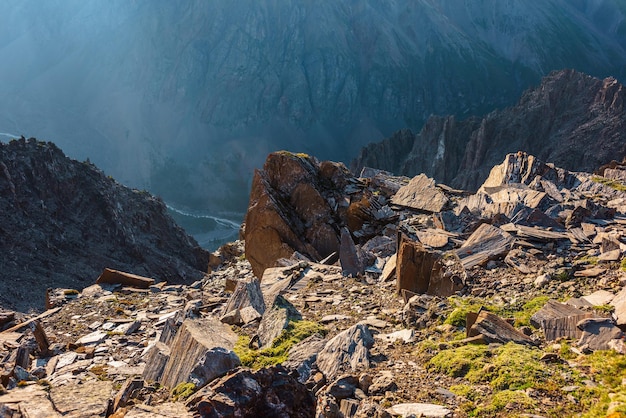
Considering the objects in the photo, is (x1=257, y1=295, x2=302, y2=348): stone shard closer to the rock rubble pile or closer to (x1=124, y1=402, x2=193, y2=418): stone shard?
the rock rubble pile

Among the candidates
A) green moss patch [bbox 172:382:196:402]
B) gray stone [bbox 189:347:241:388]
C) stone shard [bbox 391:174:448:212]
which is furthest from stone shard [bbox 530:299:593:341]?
stone shard [bbox 391:174:448:212]

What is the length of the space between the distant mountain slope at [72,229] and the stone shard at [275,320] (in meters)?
38.8

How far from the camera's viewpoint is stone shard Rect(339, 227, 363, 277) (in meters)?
14.2

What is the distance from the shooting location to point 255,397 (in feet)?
20.7

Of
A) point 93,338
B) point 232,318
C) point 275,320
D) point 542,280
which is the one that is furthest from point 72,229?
point 542,280

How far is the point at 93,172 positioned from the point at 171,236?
1297 centimetres

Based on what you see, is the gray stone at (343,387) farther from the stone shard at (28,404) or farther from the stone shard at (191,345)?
the stone shard at (28,404)

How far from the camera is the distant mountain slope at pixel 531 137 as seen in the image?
323ft

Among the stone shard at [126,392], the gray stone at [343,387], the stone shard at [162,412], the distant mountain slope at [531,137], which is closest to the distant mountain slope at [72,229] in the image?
the stone shard at [126,392]

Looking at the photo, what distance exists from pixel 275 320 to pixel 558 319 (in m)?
5.02

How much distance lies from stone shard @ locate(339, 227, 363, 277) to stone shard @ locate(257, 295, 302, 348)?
3.64 meters

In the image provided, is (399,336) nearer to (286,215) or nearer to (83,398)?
(83,398)

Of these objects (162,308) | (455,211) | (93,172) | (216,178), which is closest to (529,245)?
(455,211)

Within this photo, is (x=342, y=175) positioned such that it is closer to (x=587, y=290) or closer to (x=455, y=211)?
(x=455, y=211)
